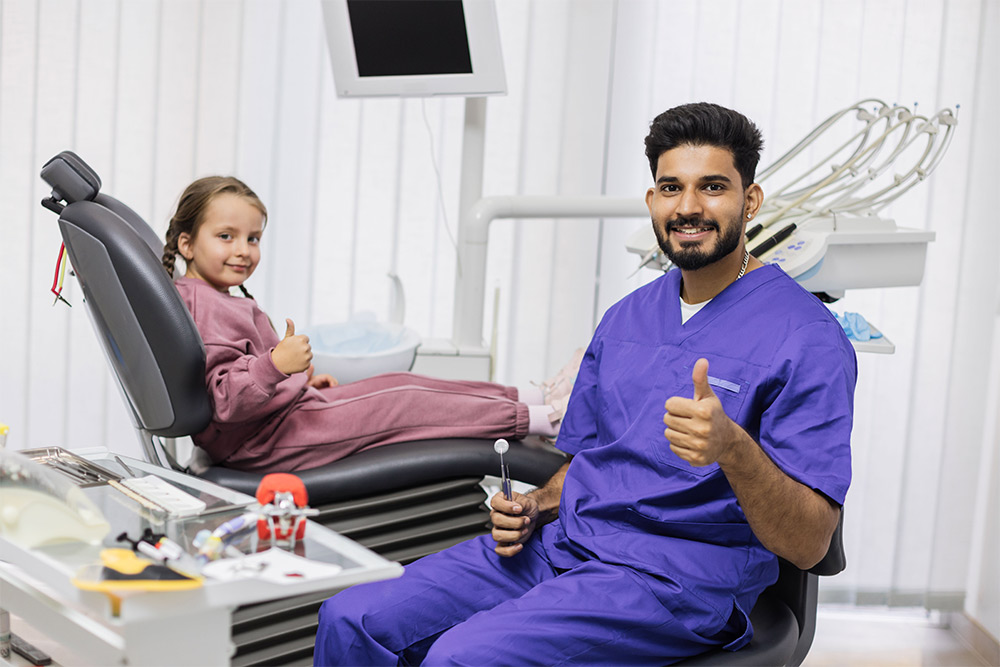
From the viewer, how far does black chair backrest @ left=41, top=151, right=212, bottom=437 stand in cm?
154

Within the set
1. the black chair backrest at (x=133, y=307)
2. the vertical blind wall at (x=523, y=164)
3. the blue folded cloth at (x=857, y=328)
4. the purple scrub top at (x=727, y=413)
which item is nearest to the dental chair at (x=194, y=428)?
the black chair backrest at (x=133, y=307)

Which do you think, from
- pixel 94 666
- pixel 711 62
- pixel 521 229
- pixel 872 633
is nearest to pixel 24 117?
pixel 521 229

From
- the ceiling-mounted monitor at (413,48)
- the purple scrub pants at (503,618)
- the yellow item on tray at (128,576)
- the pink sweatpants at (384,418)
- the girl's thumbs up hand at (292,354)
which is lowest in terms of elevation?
the purple scrub pants at (503,618)

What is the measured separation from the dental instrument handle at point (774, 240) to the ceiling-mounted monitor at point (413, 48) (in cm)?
79

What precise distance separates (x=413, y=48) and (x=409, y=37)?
0.03 m

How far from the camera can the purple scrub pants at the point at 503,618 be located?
4.00 feet

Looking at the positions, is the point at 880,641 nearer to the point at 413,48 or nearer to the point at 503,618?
the point at 503,618

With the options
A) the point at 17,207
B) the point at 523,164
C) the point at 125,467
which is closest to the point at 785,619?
the point at 125,467

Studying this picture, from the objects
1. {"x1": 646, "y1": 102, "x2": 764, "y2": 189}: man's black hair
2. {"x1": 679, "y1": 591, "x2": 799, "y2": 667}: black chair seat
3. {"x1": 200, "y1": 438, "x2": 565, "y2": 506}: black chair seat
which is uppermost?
{"x1": 646, "y1": 102, "x2": 764, "y2": 189}: man's black hair

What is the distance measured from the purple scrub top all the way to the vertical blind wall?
1.30 meters

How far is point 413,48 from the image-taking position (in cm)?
227

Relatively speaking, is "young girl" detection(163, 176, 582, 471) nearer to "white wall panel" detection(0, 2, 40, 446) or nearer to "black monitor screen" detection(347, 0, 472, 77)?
"black monitor screen" detection(347, 0, 472, 77)

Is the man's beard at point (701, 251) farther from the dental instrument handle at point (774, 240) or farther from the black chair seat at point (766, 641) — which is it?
the black chair seat at point (766, 641)

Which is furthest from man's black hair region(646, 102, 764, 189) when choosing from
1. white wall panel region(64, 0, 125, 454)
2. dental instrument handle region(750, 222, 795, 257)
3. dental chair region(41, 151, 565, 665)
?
white wall panel region(64, 0, 125, 454)
